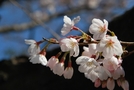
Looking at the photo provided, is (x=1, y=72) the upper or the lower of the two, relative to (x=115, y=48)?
upper

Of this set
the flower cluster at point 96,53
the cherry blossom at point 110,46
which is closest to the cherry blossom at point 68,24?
the flower cluster at point 96,53

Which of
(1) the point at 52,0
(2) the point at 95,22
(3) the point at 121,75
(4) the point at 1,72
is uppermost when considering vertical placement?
(1) the point at 52,0

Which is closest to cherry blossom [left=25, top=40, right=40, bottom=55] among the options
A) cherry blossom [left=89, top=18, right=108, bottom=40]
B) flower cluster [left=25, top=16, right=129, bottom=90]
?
flower cluster [left=25, top=16, right=129, bottom=90]

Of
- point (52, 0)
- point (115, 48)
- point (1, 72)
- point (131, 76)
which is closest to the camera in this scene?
point (115, 48)

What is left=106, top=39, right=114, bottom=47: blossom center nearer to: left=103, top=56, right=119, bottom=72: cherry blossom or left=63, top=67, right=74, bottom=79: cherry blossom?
left=103, top=56, right=119, bottom=72: cherry blossom

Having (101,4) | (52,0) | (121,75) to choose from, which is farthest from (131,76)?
(52,0)

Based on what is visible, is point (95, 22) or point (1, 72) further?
point (1, 72)

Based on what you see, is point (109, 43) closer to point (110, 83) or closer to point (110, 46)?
point (110, 46)

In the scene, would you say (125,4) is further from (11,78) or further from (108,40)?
(108,40)

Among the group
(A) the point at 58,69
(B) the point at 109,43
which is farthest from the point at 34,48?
(B) the point at 109,43

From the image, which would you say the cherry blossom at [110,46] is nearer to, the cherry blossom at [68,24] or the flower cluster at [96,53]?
the flower cluster at [96,53]
